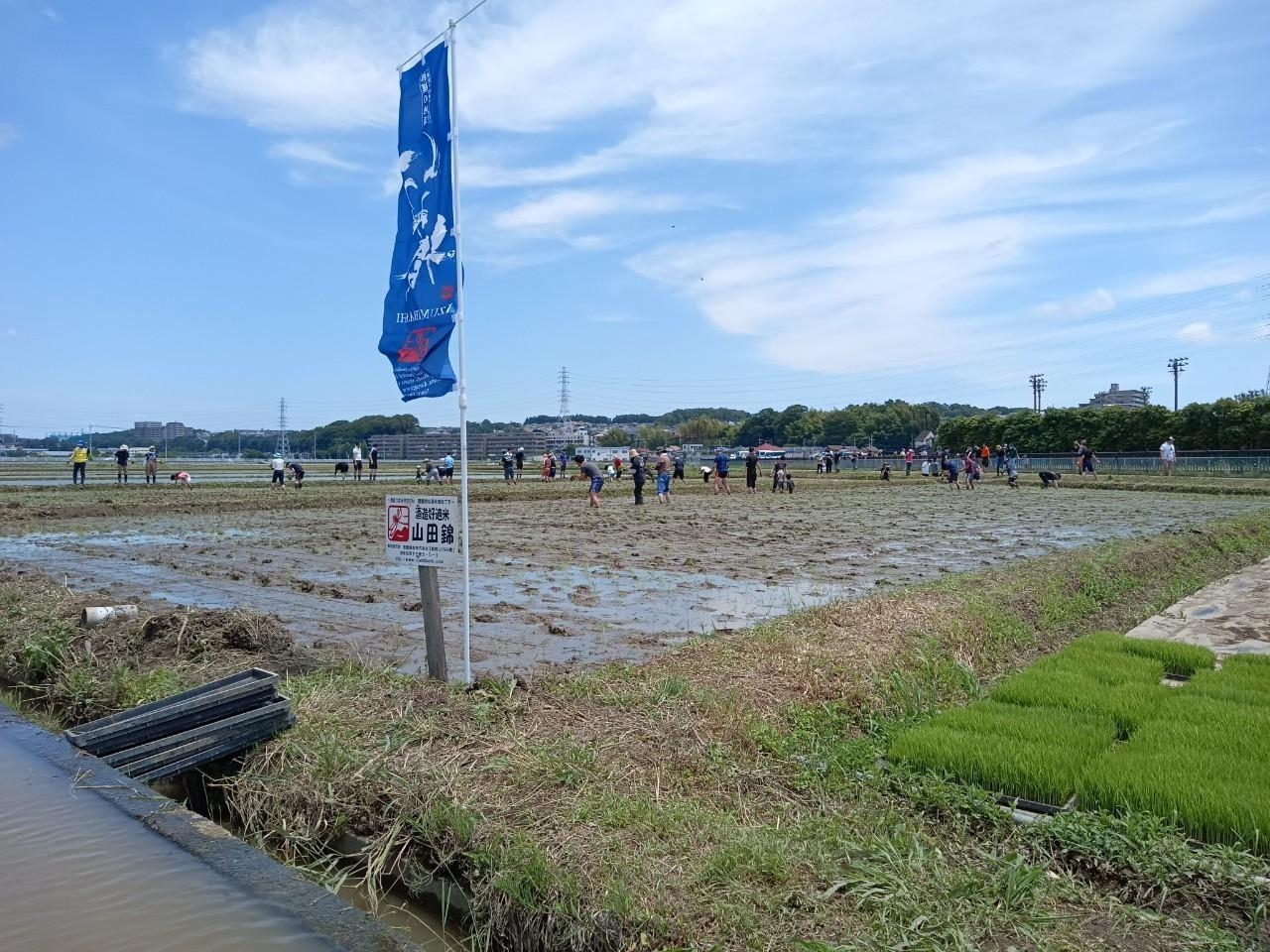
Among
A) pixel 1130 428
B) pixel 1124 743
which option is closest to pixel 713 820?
pixel 1124 743

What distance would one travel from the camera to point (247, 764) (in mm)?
4566

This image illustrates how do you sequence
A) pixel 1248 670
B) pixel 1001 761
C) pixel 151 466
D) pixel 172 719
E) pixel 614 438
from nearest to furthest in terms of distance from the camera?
1. pixel 1001 761
2. pixel 172 719
3. pixel 1248 670
4. pixel 151 466
5. pixel 614 438

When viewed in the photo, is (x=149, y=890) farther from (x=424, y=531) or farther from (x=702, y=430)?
(x=702, y=430)

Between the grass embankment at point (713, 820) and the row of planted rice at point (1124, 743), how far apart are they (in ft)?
0.69

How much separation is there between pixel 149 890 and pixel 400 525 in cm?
258

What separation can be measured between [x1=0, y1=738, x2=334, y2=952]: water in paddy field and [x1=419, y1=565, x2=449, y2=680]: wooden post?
194 cm

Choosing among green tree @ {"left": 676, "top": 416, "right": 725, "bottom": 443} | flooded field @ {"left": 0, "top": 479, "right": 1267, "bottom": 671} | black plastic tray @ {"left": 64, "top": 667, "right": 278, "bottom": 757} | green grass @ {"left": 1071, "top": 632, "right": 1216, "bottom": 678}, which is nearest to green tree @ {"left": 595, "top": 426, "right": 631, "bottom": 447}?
green tree @ {"left": 676, "top": 416, "right": 725, "bottom": 443}

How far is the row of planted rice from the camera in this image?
3.88 m

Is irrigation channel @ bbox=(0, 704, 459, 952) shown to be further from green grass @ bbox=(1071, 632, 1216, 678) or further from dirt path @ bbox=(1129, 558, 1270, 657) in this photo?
dirt path @ bbox=(1129, 558, 1270, 657)

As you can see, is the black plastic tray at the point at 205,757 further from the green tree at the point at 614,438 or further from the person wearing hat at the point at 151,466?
the green tree at the point at 614,438

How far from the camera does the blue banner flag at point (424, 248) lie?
5.52m

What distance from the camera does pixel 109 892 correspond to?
358 centimetres

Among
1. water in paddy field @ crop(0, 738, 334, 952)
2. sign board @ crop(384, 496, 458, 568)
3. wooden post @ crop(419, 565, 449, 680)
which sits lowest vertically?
water in paddy field @ crop(0, 738, 334, 952)

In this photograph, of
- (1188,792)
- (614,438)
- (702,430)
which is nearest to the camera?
(1188,792)
